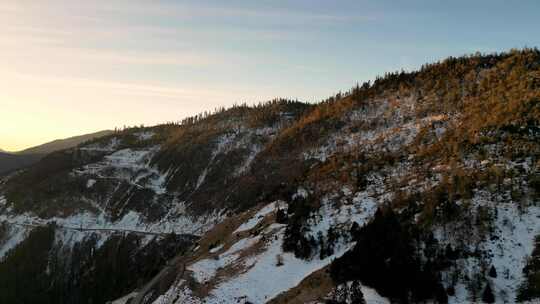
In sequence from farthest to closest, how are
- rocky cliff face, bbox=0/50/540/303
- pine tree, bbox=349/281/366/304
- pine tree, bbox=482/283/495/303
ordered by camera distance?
rocky cliff face, bbox=0/50/540/303, pine tree, bbox=349/281/366/304, pine tree, bbox=482/283/495/303

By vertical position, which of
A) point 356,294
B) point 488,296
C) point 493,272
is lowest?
point 356,294

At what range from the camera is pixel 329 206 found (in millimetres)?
59656

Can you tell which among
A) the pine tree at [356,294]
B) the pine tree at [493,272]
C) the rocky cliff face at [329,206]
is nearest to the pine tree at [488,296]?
the rocky cliff face at [329,206]

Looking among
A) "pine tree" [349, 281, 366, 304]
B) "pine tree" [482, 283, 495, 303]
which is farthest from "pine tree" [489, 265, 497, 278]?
A: "pine tree" [349, 281, 366, 304]

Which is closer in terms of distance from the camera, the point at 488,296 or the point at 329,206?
the point at 488,296

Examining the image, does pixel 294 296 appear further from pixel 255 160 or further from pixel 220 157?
pixel 220 157

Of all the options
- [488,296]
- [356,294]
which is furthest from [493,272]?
[356,294]

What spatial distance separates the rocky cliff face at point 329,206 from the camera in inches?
1553

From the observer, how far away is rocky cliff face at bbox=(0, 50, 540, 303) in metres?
39.4

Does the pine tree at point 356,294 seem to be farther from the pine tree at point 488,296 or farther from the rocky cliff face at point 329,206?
the pine tree at point 488,296

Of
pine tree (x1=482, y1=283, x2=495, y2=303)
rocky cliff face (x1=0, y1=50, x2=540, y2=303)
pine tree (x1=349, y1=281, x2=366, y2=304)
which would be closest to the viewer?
pine tree (x1=482, y1=283, x2=495, y2=303)

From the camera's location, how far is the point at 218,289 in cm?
4741

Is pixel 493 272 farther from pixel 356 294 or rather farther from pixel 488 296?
pixel 356 294

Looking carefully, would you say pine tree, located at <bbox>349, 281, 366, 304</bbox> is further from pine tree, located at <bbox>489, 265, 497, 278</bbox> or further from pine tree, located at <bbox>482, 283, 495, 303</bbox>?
pine tree, located at <bbox>489, 265, 497, 278</bbox>
